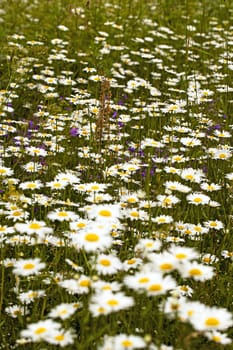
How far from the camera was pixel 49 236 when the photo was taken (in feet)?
7.63

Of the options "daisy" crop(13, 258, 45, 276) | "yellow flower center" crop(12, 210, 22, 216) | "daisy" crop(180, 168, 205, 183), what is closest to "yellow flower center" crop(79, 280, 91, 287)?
"daisy" crop(13, 258, 45, 276)

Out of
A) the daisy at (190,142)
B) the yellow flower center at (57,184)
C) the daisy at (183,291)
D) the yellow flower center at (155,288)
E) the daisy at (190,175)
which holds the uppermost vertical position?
the daisy at (190,142)

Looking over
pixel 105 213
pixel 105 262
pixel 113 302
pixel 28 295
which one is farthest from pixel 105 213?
pixel 113 302

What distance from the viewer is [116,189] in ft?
9.40

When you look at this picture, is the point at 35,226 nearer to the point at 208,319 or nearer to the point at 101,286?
the point at 101,286

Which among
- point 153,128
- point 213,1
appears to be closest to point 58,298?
point 153,128

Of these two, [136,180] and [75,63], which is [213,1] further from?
[136,180]

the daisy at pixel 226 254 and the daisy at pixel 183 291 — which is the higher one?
the daisy at pixel 226 254

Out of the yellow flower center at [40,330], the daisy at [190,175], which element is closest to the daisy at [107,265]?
the yellow flower center at [40,330]

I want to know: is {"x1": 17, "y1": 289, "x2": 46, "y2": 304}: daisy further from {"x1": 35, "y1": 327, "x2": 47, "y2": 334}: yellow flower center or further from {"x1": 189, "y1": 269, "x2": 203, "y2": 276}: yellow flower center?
{"x1": 189, "y1": 269, "x2": 203, "y2": 276}: yellow flower center

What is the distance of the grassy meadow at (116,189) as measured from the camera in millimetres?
1709

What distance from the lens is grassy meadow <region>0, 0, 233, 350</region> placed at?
1709mm

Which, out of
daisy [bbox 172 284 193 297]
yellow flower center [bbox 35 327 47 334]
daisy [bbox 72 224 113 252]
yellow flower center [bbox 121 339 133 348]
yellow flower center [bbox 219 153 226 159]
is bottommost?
daisy [bbox 172 284 193 297]

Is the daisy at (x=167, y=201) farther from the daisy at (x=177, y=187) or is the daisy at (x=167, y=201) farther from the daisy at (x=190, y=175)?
the daisy at (x=190, y=175)
